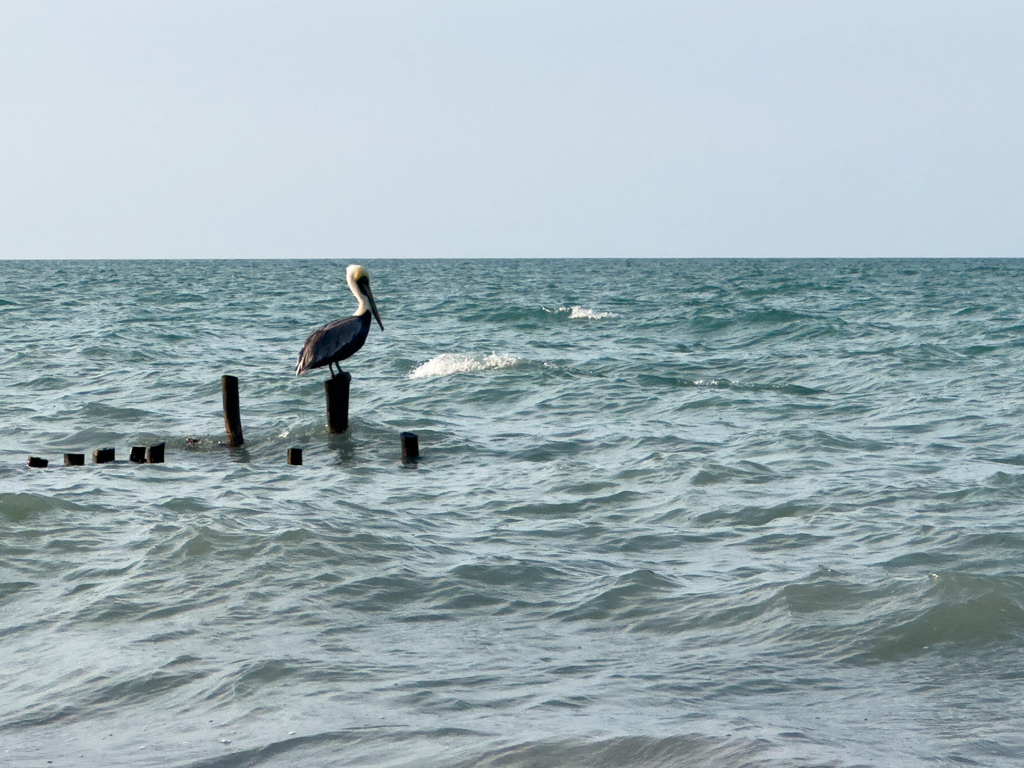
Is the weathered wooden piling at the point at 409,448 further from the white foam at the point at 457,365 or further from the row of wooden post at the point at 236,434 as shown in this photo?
the white foam at the point at 457,365

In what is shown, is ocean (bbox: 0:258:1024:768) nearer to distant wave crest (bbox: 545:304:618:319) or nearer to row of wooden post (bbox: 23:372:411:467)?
row of wooden post (bbox: 23:372:411:467)

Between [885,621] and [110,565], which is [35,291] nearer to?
[110,565]

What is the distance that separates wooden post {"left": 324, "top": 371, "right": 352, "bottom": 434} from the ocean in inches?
6.2

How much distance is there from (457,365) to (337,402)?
23.7 feet

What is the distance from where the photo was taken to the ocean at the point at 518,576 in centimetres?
531

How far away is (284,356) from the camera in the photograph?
2342 centimetres

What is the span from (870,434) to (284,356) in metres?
13.2

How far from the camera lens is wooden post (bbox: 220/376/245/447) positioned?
12766 mm

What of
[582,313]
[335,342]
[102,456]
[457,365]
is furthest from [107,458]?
[582,313]

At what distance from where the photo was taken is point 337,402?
44.3 feet

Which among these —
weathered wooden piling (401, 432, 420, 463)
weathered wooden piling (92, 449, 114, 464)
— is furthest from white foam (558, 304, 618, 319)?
weathered wooden piling (92, 449, 114, 464)

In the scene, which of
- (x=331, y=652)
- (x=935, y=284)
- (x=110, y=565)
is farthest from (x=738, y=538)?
(x=935, y=284)

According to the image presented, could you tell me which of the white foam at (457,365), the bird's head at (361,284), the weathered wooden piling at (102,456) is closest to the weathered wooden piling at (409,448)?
the bird's head at (361,284)

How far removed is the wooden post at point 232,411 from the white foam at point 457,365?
278 inches
